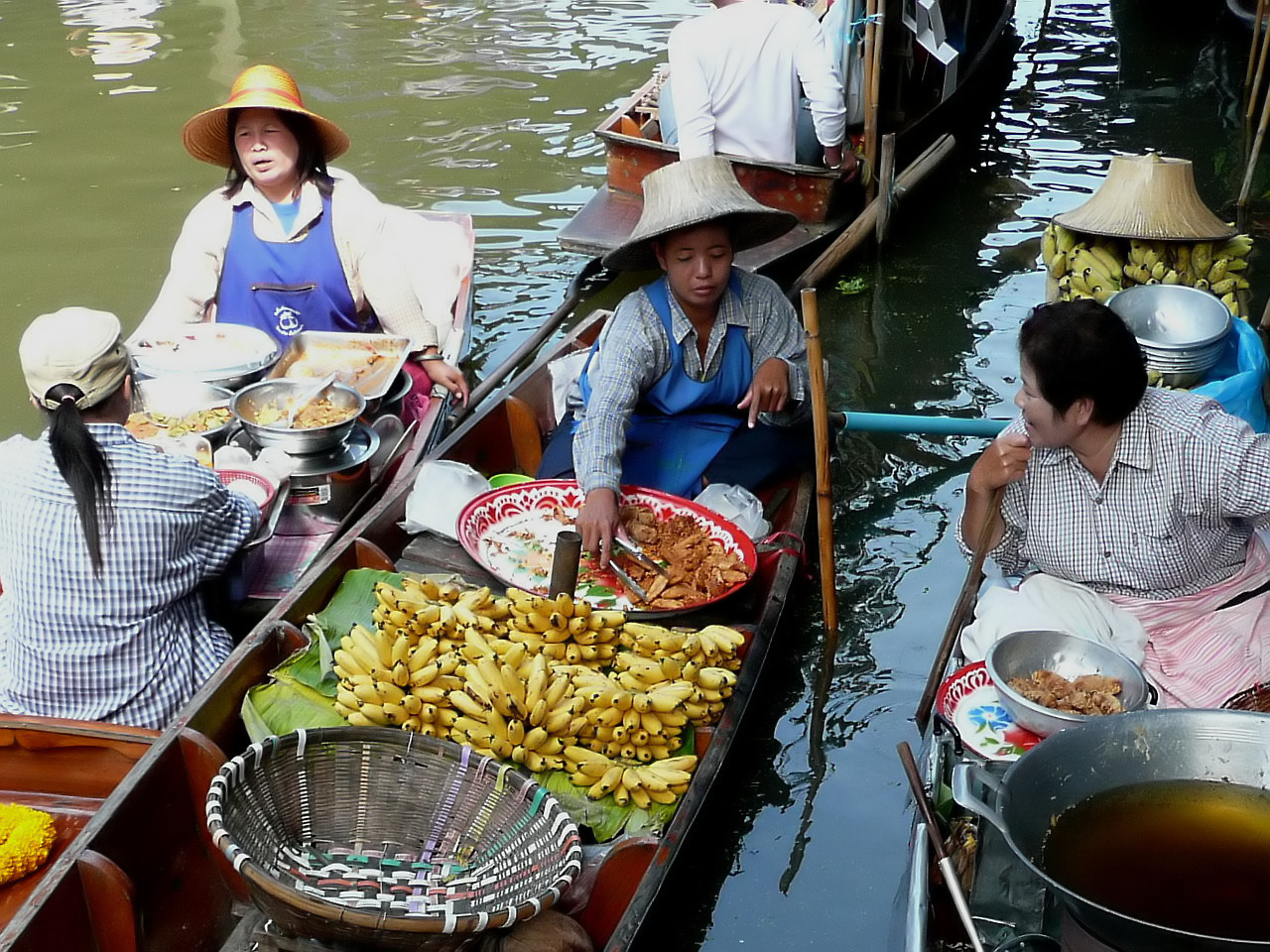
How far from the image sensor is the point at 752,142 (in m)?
6.83

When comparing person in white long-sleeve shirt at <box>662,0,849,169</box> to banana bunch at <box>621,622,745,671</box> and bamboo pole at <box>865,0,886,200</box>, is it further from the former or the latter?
banana bunch at <box>621,622,745,671</box>

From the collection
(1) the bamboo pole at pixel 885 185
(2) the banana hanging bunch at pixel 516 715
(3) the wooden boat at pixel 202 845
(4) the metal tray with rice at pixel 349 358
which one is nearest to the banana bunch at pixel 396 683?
(2) the banana hanging bunch at pixel 516 715

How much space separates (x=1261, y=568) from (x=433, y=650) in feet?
6.92

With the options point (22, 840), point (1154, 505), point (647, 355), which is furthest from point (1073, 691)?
point (22, 840)

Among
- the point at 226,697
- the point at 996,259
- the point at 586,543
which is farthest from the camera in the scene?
the point at 996,259

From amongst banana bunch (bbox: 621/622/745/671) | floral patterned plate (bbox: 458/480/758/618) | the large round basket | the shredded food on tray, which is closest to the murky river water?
banana bunch (bbox: 621/622/745/671)

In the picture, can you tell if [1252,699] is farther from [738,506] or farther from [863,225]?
[863,225]

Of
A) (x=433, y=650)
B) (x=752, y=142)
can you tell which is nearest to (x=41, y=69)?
(x=752, y=142)

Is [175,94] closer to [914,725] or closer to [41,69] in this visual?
[41,69]

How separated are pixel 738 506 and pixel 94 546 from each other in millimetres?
1970

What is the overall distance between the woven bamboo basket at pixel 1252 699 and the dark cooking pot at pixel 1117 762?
81 cm

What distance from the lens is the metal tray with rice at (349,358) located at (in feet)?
15.1

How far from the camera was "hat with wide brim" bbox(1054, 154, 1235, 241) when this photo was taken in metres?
4.45

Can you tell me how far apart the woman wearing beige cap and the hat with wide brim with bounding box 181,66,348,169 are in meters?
1.60
